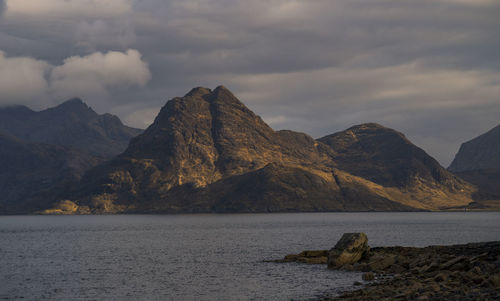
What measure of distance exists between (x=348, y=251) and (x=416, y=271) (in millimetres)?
16885

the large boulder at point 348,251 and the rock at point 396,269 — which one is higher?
the large boulder at point 348,251

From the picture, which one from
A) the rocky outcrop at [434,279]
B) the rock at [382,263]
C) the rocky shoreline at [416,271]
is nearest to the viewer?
the rocky outcrop at [434,279]

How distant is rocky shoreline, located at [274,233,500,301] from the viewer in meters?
49.6

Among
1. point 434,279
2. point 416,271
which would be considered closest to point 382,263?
point 416,271

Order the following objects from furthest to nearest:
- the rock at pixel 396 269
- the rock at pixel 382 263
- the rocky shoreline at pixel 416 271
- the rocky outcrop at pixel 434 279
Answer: the rock at pixel 382 263
the rock at pixel 396 269
the rocky shoreline at pixel 416 271
the rocky outcrop at pixel 434 279

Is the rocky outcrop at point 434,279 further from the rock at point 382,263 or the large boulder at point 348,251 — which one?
the large boulder at point 348,251

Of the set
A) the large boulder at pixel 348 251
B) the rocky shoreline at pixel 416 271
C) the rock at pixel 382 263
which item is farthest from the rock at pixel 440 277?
the large boulder at pixel 348 251

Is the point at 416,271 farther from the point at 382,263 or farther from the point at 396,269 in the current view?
the point at 382,263

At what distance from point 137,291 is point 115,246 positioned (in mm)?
78055

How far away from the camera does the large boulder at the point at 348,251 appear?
82.7 meters

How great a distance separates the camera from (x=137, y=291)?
217 ft

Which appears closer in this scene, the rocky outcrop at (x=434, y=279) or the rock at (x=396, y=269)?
the rocky outcrop at (x=434, y=279)

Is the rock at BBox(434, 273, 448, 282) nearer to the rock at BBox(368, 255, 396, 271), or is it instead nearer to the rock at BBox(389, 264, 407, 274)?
the rock at BBox(389, 264, 407, 274)

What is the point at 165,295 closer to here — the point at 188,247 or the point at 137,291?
the point at 137,291
